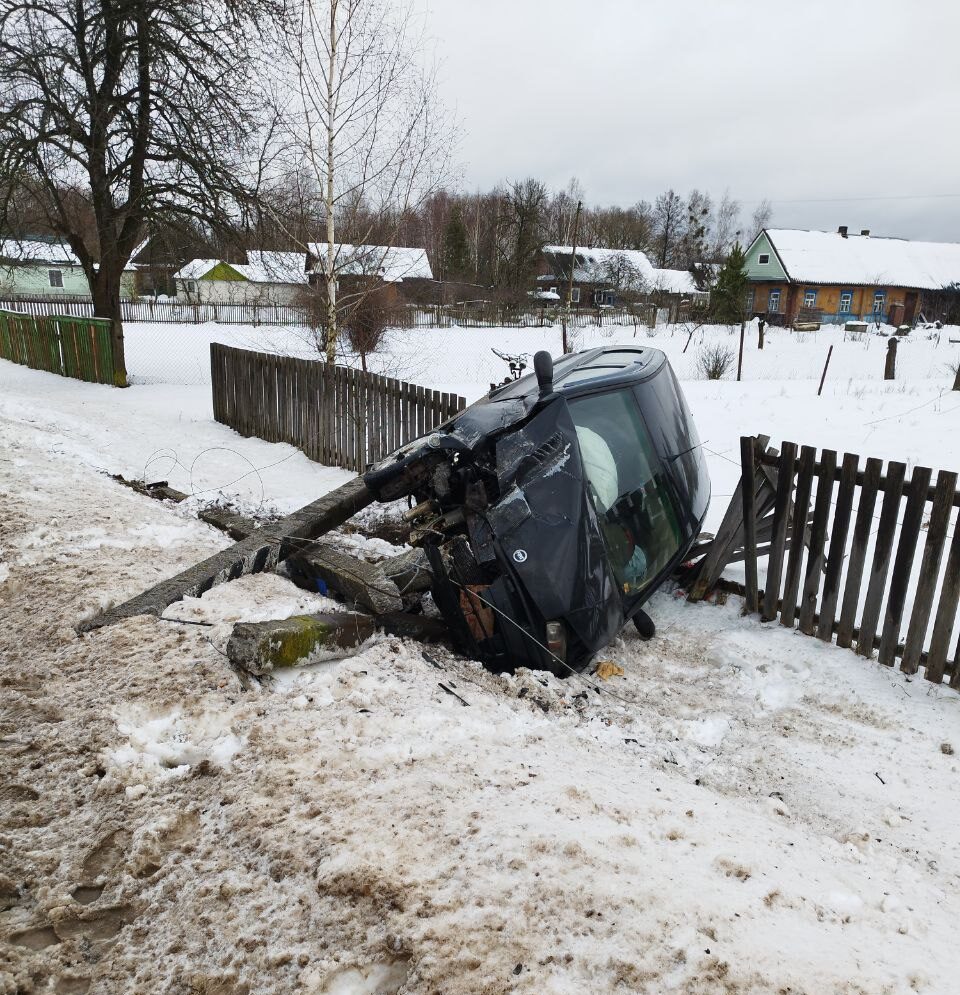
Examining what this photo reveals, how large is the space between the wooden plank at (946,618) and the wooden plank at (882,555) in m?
0.30

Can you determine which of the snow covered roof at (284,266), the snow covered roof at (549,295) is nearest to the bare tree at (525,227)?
the snow covered roof at (549,295)

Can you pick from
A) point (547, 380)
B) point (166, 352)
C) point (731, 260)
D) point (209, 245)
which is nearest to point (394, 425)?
point (547, 380)

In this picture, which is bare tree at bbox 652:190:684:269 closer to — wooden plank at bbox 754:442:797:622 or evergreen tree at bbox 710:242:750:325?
evergreen tree at bbox 710:242:750:325

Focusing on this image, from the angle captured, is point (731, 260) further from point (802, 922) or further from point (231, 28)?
point (802, 922)

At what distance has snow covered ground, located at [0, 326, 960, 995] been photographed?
1.97 m

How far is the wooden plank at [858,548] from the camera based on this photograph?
13.8 feet

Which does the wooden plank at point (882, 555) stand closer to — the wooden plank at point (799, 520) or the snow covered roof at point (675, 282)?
the wooden plank at point (799, 520)

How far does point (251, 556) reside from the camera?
416 centimetres

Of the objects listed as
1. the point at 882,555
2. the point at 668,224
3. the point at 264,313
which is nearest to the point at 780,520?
the point at 882,555

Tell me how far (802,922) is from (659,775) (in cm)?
95

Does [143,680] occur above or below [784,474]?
below

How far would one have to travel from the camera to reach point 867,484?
4254 mm

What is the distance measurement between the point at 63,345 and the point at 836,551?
17.3 m

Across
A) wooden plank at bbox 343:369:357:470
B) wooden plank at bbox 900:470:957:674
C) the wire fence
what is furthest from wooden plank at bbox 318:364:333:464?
the wire fence
